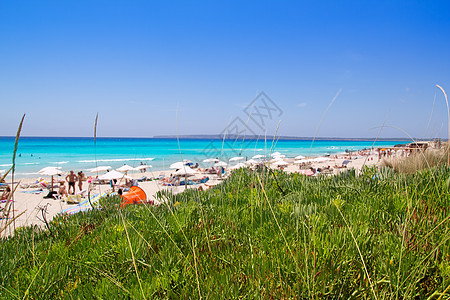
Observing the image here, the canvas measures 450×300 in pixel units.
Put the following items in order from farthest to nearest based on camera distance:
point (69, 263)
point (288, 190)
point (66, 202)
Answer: point (66, 202)
point (288, 190)
point (69, 263)

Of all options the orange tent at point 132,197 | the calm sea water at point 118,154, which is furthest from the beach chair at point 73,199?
the orange tent at point 132,197

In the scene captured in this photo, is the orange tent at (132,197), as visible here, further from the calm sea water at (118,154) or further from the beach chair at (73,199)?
the beach chair at (73,199)

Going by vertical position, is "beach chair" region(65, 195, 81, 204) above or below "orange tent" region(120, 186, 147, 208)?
below

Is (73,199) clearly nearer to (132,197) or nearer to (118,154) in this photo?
(132,197)

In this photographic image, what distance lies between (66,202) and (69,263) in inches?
694

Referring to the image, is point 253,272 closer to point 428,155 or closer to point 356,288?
point 356,288

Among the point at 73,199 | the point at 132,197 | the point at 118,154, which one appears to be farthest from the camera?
the point at 118,154

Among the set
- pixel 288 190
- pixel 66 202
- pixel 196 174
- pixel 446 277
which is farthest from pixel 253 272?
pixel 196 174

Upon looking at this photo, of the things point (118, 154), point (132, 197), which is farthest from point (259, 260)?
point (118, 154)

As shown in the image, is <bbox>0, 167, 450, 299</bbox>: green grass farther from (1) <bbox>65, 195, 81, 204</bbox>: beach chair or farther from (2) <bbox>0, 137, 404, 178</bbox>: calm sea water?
(1) <bbox>65, 195, 81, 204</bbox>: beach chair

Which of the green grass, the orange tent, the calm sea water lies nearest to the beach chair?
the calm sea water

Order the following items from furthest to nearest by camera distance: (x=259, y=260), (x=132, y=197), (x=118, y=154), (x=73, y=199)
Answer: (x=118, y=154) < (x=73, y=199) < (x=132, y=197) < (x=259, y=260)

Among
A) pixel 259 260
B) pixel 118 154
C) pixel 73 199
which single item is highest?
pixel 259 260

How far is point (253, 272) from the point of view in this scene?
117 centimetres
